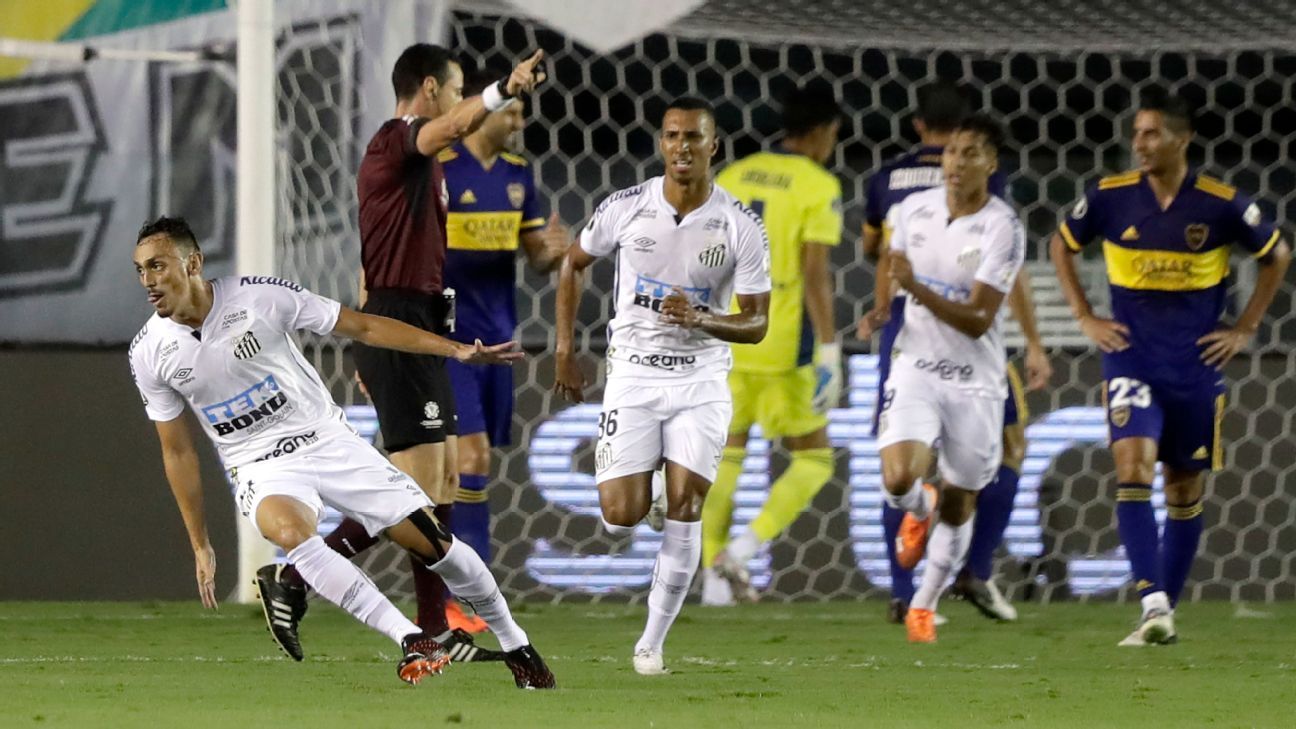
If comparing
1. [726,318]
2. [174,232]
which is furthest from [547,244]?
[174,232]

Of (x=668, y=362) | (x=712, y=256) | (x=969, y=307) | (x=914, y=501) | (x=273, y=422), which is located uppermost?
(x=712, y=256)

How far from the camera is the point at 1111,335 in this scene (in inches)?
312

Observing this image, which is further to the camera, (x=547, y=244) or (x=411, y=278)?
(x=547, y=244)

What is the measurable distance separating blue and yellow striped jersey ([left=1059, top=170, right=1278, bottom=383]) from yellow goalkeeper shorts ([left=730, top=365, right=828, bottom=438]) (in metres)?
1.94

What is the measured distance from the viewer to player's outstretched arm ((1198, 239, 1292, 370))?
7.89 metres

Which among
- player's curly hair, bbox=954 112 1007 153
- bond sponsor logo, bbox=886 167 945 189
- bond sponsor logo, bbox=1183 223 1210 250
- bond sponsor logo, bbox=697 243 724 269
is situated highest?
player's curly hair, bbox=954 112 1007 153

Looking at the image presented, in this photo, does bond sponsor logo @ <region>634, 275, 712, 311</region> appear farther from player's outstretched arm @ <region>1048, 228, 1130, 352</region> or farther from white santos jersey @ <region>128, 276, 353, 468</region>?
player's outstretched arm @ <region>1048, 228, 1130, 352</region>

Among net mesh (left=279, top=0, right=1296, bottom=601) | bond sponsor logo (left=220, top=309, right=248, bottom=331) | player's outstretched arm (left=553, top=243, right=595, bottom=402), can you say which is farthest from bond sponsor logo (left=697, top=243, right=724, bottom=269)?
net mesh (left=279, top=0, right=1296, bottom=601)

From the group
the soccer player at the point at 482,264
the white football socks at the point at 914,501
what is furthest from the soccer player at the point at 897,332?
the soccer player at the point at 482,264

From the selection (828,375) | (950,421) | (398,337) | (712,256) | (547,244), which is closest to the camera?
(398,337)

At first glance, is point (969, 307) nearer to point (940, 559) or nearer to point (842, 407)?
point (940, 559)

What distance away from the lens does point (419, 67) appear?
725 cm

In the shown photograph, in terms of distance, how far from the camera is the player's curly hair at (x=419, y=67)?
724cm

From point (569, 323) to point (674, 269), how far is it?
44 centimetres
